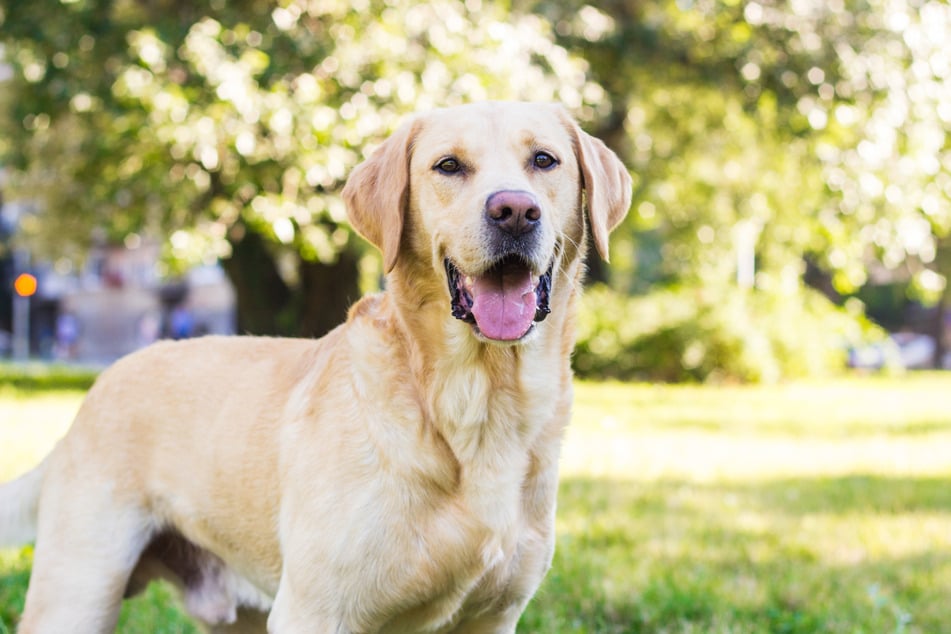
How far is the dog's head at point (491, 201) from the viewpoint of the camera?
2887 mm

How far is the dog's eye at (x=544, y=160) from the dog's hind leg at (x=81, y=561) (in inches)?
68.5

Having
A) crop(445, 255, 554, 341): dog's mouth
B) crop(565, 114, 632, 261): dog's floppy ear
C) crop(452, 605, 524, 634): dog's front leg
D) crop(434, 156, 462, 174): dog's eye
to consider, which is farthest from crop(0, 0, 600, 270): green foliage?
crop(452, 605, 524, 634): dog's front leg

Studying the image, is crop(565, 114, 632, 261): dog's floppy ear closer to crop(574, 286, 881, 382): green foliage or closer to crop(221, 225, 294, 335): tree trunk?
crop(221, 225, 294, 335): tree trunk

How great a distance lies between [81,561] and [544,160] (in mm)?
1970

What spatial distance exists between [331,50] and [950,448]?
280 inches

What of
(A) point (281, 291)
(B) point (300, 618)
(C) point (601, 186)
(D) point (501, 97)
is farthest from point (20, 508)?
(A) point (281, 291)

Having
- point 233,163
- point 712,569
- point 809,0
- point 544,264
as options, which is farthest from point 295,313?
point 544,264

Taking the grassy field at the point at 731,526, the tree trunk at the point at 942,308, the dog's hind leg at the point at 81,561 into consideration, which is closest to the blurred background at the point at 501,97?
the grassy field at the point at 731,526

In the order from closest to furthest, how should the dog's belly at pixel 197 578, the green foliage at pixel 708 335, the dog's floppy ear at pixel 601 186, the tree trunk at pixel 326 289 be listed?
1. the dog's floppy ear at pixel 601 186
2. the dog's belly at pixel 197 578
3. the tree trunk at pixel 326 289
4. the green foliage at pixel 708 335

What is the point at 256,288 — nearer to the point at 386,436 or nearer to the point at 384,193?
the point at 384,193

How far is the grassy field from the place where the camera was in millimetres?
4332

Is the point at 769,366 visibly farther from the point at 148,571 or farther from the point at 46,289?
the point at 46,289

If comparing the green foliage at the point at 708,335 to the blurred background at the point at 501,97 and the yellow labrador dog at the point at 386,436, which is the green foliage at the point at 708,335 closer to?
the blurred background at the point at 501,97

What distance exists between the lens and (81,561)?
3277 millimetres
